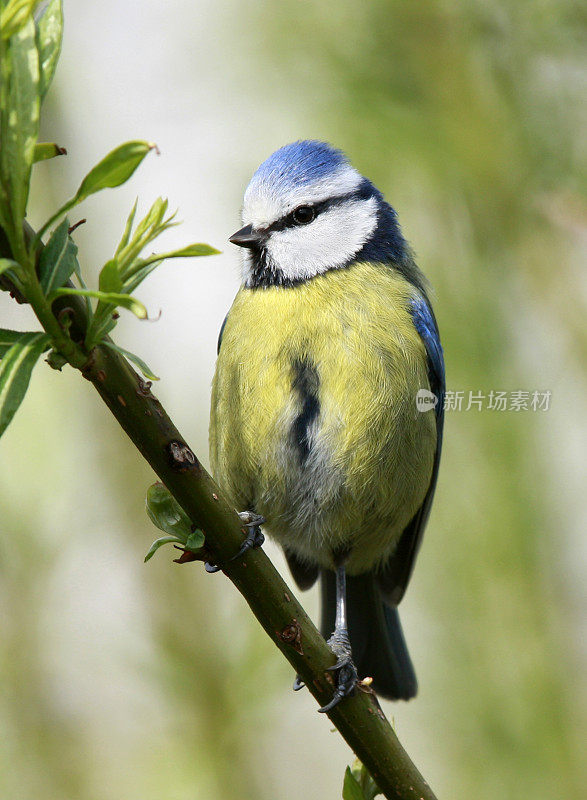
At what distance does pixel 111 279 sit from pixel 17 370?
0.44 ft

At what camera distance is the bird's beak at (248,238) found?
2.29m

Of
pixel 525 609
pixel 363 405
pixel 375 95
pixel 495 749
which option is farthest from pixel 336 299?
pixel 495 749

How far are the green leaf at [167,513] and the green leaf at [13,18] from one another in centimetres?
59

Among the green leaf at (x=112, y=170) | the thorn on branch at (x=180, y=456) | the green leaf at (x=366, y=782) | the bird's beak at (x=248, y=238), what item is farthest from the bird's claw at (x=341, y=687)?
the bird's beak at (x=248, y=238)

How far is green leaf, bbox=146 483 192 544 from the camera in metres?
1.13

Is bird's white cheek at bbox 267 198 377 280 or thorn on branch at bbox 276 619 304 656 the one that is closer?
thorn on branch at bbox 276 619 304 656

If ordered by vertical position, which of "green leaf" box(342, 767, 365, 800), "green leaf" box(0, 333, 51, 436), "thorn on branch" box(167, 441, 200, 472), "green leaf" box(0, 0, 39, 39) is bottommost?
"green leaf" box(342, 767, 365, 800)

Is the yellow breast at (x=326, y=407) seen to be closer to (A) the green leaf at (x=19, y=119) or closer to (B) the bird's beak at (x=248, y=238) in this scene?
(B) the bird's beak at (x=248, y=238)

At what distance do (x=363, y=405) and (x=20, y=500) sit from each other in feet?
3.74

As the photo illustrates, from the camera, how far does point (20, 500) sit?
8.29 ft

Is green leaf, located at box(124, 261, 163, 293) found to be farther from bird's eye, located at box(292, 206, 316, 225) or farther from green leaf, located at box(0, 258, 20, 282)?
bird's eye, located at box(292, 206, 316, 225)

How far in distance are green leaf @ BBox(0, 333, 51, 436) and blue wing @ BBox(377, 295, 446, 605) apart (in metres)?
1.57
